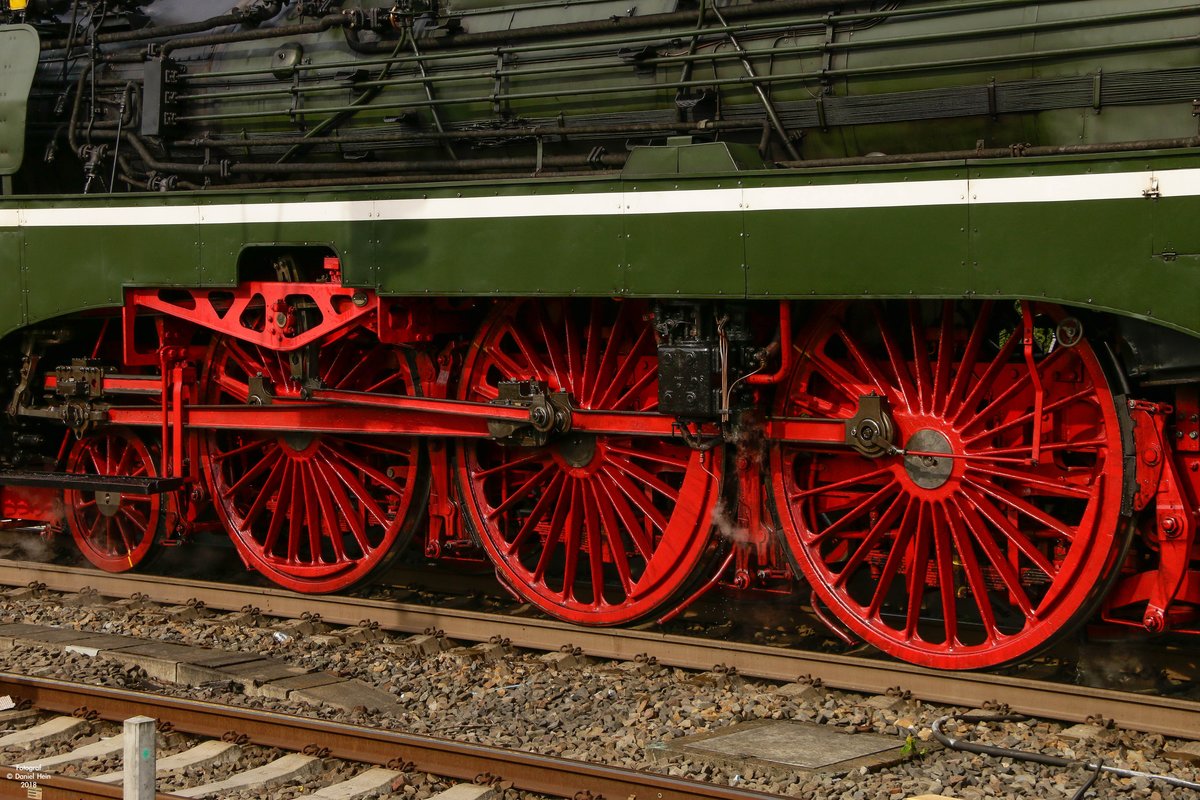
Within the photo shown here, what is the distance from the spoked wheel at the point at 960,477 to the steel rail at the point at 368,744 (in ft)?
6.37

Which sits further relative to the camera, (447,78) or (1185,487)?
(447,78)

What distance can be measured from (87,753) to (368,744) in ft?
3.87

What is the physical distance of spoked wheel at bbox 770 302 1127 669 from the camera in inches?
248

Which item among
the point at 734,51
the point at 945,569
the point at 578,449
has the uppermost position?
the point at 734,51

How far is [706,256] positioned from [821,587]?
A: 1.72m

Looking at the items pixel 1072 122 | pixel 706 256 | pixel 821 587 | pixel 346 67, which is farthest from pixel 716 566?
pixel 346 67

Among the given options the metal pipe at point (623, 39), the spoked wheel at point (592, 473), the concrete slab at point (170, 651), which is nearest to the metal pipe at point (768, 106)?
the metal pipe at point (623, 39)

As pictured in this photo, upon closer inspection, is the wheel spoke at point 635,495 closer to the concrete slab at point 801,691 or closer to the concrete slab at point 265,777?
the concrete slab at point 801,691

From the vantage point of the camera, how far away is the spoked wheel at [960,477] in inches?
248

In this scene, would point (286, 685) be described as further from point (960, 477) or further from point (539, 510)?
point (960, 477)

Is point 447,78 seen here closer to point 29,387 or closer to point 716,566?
point 716,566

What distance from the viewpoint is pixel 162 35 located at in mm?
8922

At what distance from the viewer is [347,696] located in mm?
6703

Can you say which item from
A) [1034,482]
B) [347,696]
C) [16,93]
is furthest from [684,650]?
[16,93]
